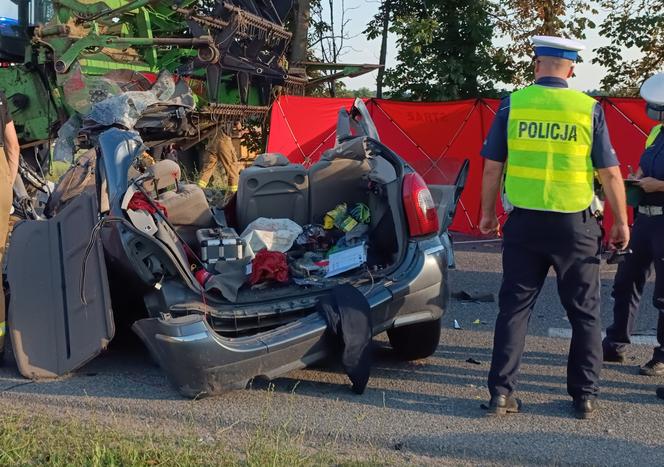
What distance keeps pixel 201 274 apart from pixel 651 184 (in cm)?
279

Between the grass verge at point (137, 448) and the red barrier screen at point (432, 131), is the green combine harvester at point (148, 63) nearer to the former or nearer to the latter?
the red barrier screen at point (432, 131)

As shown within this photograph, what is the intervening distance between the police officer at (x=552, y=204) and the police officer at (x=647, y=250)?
730mm

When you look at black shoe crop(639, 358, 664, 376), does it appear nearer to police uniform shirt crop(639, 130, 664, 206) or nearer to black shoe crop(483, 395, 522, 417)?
police uniform shirt crop(639, 130, 664, 206)

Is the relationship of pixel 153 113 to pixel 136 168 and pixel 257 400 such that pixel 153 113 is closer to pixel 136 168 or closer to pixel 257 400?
pixel 136 168

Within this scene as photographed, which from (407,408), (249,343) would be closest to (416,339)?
(407,408)

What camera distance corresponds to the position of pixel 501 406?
4027 millimetres

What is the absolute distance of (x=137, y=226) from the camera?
4188 mm

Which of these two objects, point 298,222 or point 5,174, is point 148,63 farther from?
point 298,222

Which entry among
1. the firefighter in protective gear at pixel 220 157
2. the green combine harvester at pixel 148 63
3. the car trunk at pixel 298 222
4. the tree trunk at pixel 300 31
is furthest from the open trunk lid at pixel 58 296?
the tree trunk at pixel 300 31

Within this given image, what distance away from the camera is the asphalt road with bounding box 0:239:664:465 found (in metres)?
3.60

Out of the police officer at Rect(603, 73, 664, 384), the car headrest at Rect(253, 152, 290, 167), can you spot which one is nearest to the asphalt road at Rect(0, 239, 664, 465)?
the police officer at Rect(603, 73, 664, 384)

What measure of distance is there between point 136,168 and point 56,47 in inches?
266

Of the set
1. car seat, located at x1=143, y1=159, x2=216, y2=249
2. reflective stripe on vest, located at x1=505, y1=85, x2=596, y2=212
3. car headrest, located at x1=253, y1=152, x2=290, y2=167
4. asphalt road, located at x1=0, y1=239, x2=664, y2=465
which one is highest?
reflective stripe on vest, located at x1=505, y1=85, x2=596, y2=212

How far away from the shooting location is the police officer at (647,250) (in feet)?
15.2
